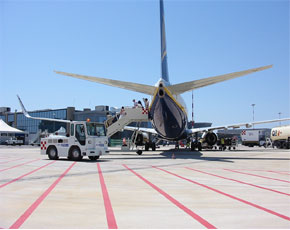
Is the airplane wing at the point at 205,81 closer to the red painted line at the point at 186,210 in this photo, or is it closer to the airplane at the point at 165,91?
the airplane at the point at 165,91

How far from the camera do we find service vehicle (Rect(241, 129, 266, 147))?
58.2 m

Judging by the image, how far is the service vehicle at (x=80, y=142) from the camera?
18.7 meters

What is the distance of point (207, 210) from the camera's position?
6.12 meters

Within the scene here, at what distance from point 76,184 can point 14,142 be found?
64.6 m

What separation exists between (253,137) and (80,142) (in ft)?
155

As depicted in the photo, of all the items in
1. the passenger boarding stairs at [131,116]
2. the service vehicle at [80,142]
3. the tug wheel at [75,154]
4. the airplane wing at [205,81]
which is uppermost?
the airplane wing at [205,81]

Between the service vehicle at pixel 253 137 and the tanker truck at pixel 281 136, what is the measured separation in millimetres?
8380

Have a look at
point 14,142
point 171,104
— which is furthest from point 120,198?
point 14,142

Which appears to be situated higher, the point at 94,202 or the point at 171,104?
the point at 171,104

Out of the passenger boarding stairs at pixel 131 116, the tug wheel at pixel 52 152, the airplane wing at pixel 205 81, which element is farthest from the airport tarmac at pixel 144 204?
the passenger boarding stairs at pixel 131 116

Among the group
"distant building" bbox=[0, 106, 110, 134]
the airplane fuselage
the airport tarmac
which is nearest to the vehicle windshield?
the airplane fuselage

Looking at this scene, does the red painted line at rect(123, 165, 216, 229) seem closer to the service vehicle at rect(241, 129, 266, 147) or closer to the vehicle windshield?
the vehicle windshield

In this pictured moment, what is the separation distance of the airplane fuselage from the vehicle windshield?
4.77 metres

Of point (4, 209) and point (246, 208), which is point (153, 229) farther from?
point (4, 209)
